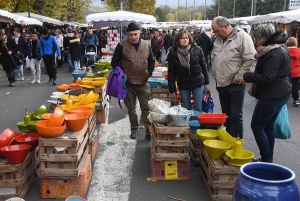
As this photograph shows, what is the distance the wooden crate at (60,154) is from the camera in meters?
3.68

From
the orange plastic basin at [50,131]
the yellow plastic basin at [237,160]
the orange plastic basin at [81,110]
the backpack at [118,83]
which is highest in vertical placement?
the backpack at [118,83]

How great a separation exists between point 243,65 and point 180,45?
1.01 m

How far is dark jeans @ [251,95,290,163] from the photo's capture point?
4.03 m

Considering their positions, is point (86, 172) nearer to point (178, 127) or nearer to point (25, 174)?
point (25, 174)

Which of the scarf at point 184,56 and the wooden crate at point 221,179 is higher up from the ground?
the scarf at point 184,56

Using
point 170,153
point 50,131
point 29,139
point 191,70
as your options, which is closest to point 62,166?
point 50,131

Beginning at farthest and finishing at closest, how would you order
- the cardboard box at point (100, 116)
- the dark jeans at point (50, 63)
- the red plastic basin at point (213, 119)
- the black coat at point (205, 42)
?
the black coat at point (205, 42) < the dark jeans at point (50, 63) < the cardboard box at point (100, 116) < the red plastic basin at point (213, 119)

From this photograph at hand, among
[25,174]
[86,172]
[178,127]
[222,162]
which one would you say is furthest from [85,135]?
[222,162]

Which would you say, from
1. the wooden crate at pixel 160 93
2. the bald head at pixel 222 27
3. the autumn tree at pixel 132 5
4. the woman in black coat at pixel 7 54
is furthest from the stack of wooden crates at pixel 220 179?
the autumn tree at pixel 132 5

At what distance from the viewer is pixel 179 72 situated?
521 centimetres

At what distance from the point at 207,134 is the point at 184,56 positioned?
4.26 ft

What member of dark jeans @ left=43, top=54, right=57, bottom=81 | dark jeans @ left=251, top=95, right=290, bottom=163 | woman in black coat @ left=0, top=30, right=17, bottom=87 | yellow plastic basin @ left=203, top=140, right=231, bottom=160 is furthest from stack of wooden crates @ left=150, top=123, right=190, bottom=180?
woman in black coat @ left=0, top=30, right=17, bottom=87

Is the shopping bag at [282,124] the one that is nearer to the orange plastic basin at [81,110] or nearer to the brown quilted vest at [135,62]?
the brown quilted vest at [135,62]

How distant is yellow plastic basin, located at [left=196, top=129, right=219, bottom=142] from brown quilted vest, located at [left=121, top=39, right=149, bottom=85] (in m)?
1.55
